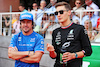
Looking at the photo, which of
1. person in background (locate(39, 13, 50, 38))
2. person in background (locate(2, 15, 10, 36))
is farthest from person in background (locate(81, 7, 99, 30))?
person in background (locate(2, 15, 10, 36))

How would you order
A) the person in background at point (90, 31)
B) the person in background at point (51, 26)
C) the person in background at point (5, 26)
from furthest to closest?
the person in background at point (5, 26) < the person in background at point (51, 26) < the person in background at point (90, 31)

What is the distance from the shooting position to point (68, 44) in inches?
118

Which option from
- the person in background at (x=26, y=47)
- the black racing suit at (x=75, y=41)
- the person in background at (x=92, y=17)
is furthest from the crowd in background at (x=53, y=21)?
the black racing suit at (x=75, y=41)

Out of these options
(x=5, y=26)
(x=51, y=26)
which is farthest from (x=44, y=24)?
(x=5, y=26)

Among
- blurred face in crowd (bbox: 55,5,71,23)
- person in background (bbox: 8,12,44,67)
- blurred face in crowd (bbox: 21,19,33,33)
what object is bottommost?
person in background (bbox: 8,12,44,67)

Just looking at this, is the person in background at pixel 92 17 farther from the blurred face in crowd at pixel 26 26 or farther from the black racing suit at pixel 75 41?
the black racing suit at pixel 75 41

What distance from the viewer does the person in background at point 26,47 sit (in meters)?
3.66

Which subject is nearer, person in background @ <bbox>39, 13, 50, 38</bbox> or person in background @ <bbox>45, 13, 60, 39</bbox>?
person in background @ <bbox>45, 13, 60, 39</bbox>

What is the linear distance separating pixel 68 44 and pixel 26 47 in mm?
1077

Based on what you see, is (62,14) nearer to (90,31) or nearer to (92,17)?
(90,31)

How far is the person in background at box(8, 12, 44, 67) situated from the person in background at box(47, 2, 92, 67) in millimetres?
688

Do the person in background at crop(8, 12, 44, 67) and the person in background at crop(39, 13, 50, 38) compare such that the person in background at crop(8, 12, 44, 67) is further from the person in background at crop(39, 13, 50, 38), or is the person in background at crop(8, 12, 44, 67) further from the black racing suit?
the person in background at crop(39, 13, 50, 38)

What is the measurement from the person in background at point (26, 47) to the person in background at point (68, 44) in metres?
0.69

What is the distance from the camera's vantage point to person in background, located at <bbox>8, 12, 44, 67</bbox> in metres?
3.66
